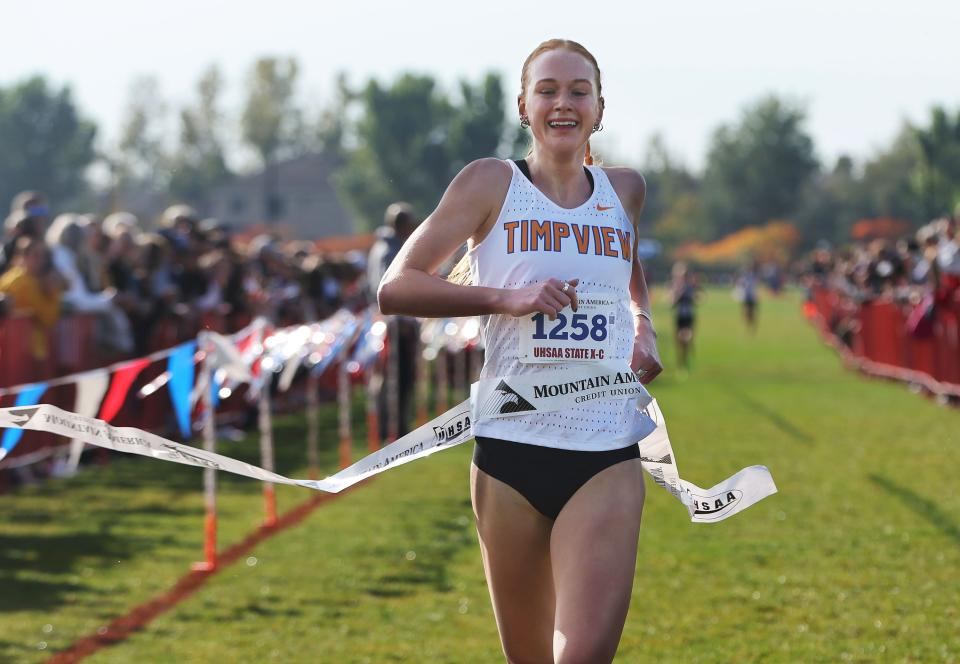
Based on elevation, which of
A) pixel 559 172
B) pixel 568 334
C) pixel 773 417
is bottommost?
pixel 773 417

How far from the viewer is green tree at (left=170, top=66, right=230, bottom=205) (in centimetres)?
12119

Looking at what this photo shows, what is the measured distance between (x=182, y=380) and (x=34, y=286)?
349 centimetres

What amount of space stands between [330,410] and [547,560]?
16.2 metres

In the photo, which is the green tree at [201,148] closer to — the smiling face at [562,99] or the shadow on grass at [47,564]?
the shadow on grass at [47,564]

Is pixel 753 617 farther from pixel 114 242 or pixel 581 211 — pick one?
pixel 114 242

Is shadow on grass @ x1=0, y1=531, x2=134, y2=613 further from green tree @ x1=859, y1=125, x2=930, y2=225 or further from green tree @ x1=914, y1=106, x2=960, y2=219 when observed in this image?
green tree @ x1=859, y1=125, x2=930, y2=225

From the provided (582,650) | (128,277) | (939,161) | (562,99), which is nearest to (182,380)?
(562,99)

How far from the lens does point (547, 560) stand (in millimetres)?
3977

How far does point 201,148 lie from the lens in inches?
4998

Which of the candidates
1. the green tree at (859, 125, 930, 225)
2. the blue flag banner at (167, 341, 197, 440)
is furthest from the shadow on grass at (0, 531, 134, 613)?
the green tree at (859, 125, 930, 225)

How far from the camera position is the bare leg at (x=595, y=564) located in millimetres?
3697

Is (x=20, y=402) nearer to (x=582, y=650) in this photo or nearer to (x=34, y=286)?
(x=582, y=650)

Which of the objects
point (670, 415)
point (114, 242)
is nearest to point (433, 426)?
point (114, 242)

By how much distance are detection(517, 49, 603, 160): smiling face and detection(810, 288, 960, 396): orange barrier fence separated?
1390 centimetres
